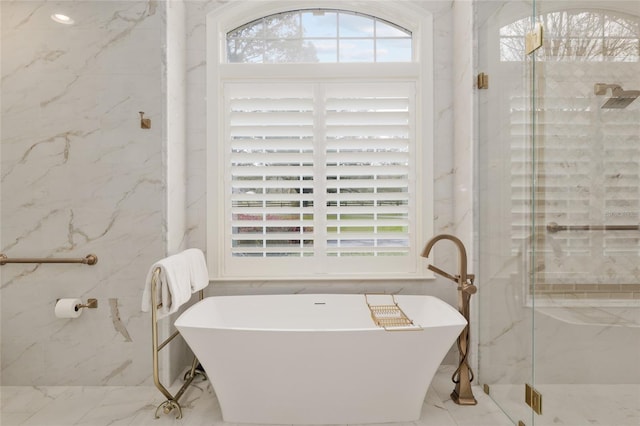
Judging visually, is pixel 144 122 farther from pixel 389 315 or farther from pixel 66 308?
pixel 389 315

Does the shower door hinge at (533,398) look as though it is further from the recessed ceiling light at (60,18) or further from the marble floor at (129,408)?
the recessed ceiling light at (60,18)

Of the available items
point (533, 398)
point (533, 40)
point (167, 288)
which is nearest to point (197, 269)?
point (167, 288)

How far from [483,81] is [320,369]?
190 centimetres

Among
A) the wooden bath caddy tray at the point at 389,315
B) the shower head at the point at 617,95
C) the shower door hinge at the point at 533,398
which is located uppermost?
the shower head at the point at 617,95

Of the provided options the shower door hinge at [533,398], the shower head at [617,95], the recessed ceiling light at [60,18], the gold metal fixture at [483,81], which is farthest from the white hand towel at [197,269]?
the shower head at [617,95]

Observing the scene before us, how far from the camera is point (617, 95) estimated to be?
1.46 m

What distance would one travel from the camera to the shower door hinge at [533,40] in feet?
5.84

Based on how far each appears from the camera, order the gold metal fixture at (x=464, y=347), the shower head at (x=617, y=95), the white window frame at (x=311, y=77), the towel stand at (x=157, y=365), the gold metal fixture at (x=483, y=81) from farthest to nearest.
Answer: the white window frame at (x=311, y=77) < the gold metal fixture at (x=483, y=81) < the gold metal fixture at (x=464, y=347) < the towel stand at (x=157, y=365) < the shower head at (x=617, y=95)

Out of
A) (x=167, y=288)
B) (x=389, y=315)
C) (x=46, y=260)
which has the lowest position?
(x=389, y=315)

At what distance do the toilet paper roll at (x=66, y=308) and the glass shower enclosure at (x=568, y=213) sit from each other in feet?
8.09

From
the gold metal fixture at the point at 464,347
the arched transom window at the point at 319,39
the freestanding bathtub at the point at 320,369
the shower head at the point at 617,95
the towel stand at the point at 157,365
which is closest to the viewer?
the shower head at the point at 617,95

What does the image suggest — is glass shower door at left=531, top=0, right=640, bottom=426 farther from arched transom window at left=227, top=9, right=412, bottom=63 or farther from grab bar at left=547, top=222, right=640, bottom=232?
arched transom window at left=227, top=9, right=412, bottom=63

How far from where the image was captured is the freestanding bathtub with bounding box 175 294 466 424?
6.21 ft

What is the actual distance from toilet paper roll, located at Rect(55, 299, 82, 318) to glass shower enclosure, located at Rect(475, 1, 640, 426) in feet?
8.09
